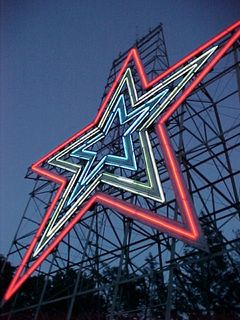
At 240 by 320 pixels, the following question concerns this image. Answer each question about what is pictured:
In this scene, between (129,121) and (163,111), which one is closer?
(163,111)

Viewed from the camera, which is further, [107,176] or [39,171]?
[39,171]

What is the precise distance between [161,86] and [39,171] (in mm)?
4789

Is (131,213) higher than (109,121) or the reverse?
the reverse

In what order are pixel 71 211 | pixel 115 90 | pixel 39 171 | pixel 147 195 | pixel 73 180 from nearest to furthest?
pixel 147 195 < pixel 71 211 < pixel 73 180 < pixel 115 90 < pixel 39 171

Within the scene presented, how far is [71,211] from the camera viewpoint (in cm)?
959

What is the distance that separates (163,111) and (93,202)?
2.61 meters

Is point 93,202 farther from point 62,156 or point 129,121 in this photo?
point 62,156

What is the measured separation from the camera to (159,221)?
23.0ft

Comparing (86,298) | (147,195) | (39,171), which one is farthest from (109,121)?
(86,298)

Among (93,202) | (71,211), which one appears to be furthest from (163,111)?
(71,211)

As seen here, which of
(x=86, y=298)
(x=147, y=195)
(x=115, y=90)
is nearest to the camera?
(x=147, y=195)

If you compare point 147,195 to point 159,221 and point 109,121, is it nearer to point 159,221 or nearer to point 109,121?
point 159,221

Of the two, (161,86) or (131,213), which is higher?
(161,86)

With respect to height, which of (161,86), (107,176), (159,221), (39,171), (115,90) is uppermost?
(115,90)
